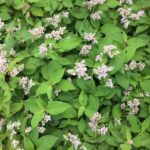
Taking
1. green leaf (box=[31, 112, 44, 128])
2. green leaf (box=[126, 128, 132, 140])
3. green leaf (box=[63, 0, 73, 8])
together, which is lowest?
green leaf (box=[126, 128, 132, 140])

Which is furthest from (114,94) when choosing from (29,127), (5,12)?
(5,12)

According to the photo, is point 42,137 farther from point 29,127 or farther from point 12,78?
point 12,78

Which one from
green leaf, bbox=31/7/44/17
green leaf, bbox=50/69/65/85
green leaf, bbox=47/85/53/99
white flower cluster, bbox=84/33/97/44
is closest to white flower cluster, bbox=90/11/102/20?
white flower cluster, bbox=84/33/97/44

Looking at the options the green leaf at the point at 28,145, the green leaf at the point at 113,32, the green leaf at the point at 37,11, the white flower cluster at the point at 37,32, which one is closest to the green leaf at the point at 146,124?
the green leaf at the point at 113,32

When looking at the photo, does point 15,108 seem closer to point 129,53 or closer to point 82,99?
point 82,99

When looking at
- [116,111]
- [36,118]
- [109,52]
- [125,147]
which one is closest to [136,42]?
[109,52]

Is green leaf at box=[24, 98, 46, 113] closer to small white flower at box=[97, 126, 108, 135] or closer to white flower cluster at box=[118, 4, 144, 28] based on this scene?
small white flower at box=[97, 126, 108, 135]

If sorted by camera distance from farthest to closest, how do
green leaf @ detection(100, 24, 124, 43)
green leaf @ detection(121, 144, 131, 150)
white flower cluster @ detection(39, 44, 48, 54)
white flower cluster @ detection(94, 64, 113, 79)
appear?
1. green leaf @ detection(100, 24, 124, 43)
2. white flower cluster @ detection(39, 44, 48, 54)
3. white flower cluster @ detection(94, 64, 113, 79)
4. green leaf @ detection(121, 144, 131, 150)
